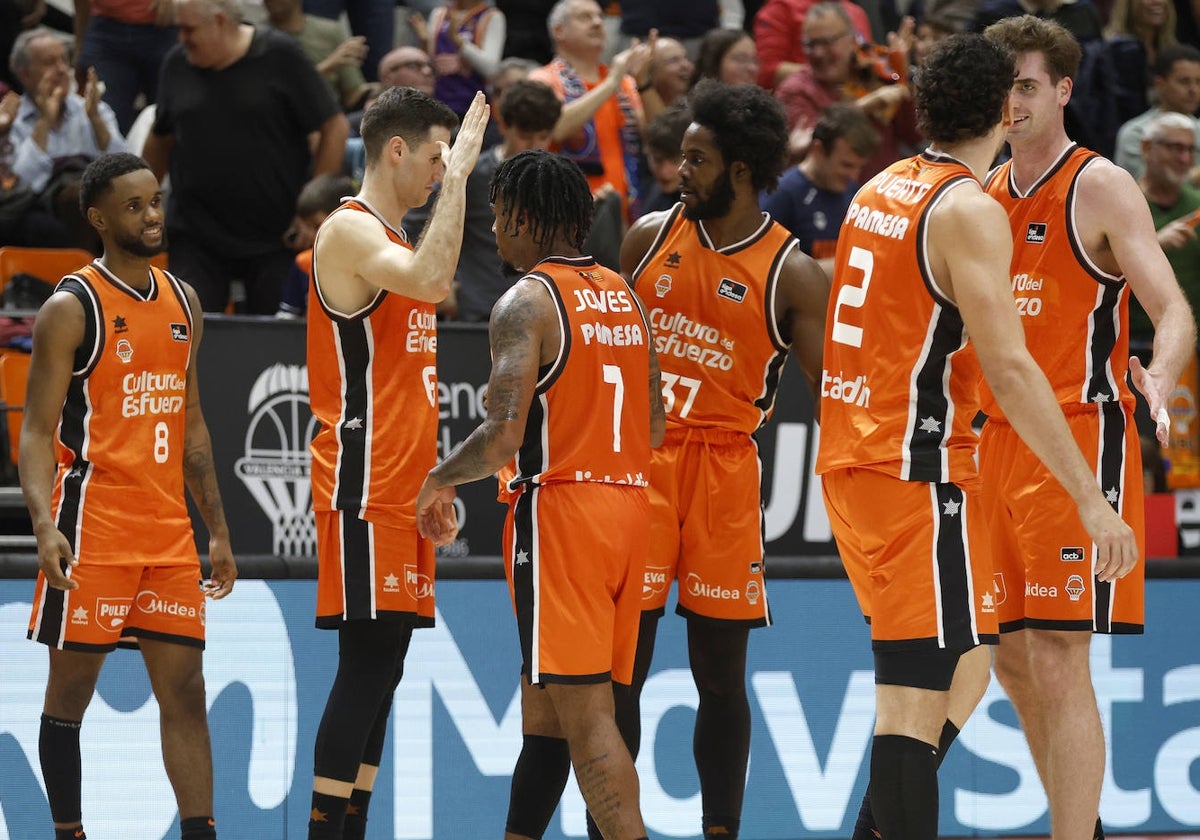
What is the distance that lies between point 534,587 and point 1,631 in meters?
2.75

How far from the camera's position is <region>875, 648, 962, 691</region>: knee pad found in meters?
4.46

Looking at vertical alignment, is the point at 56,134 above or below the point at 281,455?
above

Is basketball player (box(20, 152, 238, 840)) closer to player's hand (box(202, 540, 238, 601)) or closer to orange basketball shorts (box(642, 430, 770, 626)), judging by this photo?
player's hand (box(202, 540, 238, 601))

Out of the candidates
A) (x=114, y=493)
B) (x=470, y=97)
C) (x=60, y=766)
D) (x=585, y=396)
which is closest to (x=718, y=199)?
(x=585, y=396)

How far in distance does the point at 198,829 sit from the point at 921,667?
7.95 ft

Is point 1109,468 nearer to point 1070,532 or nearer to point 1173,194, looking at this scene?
point 1070,532

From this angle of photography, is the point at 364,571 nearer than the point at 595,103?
Yes

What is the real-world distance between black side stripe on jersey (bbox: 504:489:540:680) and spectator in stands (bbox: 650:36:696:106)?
18.8 ft

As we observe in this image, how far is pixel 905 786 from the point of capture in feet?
14.6

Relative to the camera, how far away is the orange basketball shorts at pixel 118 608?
17.4 feet

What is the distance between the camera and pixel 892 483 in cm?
453

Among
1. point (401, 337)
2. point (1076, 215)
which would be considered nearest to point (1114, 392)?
point (1076, 215)

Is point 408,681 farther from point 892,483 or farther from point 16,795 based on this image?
point 892,483

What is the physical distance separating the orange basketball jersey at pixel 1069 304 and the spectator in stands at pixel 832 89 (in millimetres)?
4803
